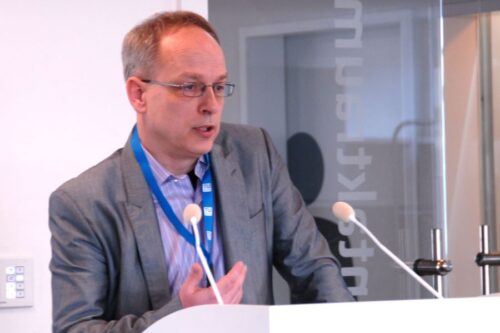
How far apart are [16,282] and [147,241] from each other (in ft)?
3.62

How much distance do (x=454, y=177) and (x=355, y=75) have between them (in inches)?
47.9

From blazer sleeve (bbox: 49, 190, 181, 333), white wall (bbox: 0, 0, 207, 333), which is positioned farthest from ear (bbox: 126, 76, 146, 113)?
white wall (bbox: 0, 0, 207, 333)

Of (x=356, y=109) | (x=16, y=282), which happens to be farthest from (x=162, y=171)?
(x=356, y=109)

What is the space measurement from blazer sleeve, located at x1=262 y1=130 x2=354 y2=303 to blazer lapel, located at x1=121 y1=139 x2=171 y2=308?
307 millimetres

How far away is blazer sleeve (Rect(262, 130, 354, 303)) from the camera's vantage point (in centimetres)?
240

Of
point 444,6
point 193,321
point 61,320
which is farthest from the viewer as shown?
point 444,6

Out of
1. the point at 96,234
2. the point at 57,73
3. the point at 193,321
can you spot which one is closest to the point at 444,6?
the point at 57,73

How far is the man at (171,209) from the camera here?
228 centimetres

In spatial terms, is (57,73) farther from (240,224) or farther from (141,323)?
(141,323)

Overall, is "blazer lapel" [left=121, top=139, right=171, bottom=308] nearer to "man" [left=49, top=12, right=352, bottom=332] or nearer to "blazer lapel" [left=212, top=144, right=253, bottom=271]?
"man" [left=49, top=12, right=352, bottom=332]

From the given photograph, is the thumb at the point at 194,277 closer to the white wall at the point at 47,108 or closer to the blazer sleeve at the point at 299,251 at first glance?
the blazer sleeve at the point at 299,251

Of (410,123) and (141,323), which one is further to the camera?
(410,123)

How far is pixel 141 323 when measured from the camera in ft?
6.84

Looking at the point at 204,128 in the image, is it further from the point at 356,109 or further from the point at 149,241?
the point at 356,109
